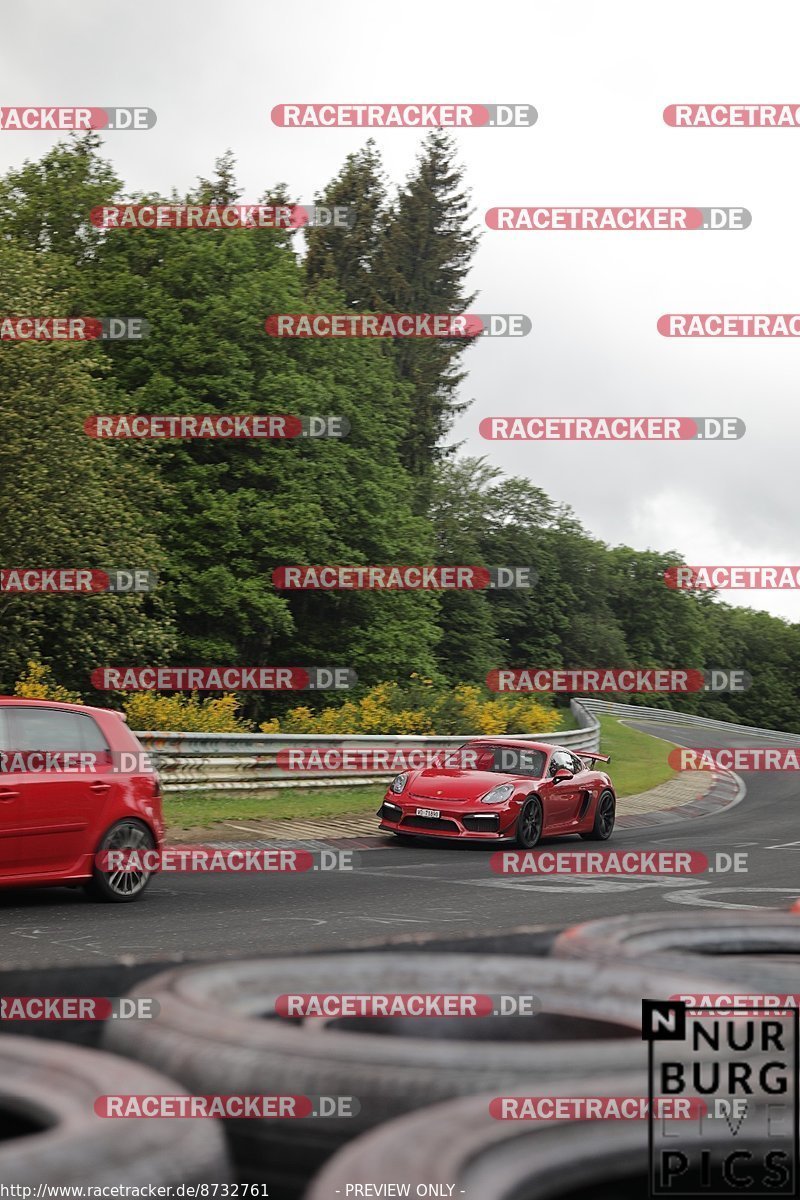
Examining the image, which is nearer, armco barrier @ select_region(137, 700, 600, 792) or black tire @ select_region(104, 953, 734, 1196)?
black tire @ select_region(104, 953, 734, 1196)

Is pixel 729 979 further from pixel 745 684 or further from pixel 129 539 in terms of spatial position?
pixel 745 684

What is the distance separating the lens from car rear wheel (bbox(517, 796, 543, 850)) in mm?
16888

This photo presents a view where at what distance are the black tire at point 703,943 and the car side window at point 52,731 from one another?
25.2ft

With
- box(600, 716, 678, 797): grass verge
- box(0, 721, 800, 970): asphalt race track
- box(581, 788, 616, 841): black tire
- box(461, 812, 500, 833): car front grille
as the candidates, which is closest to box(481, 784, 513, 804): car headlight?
box(461, 812, 500, 833): car front grille

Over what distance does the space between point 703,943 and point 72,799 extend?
8049mm

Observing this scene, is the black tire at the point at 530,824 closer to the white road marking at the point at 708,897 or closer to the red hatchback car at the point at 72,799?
the white road marking at the point at 708,897

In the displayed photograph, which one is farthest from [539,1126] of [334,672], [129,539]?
[334,672]

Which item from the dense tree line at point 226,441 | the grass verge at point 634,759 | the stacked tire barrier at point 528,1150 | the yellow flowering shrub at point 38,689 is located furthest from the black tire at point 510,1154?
the dense tree line at point 226,441

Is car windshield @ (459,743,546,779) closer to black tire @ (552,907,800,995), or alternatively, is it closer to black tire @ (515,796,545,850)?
black tire @ (515,796,545,850)

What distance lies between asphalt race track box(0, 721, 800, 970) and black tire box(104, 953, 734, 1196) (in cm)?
426

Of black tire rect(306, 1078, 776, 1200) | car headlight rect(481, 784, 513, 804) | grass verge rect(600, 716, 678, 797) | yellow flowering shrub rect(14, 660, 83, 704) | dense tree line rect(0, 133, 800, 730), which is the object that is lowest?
grass verge rect(600, 716, 678, 797)

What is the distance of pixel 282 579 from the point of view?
130 ft

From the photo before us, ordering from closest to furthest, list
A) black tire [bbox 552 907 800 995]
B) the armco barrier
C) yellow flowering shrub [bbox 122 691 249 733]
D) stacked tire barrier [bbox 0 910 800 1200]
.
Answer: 1. stacked tire barrier [bbox 0 910 800 1200]
2. black tire [bbox 552 907 800 995]
3. the armco barrier
4. yellow flowering shrub [bbox 122 691 249 733]

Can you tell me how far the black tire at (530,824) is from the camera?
55.4ft
